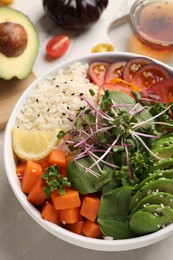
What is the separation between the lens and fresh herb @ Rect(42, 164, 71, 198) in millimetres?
1521

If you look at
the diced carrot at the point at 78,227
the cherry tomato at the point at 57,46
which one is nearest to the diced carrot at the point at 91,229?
the diced carrot at the point at 78,227

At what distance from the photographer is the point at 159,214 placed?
1.47 metres

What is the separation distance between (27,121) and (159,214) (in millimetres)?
608

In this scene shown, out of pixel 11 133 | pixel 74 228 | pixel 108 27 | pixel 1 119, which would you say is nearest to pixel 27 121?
pixel 11 133

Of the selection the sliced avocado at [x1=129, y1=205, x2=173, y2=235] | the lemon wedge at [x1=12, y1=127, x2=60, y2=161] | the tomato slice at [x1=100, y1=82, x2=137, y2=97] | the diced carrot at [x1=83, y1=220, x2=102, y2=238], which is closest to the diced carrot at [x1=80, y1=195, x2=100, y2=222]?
the diced carrot at [x1=83, y1=220, x2=102, y2=238]

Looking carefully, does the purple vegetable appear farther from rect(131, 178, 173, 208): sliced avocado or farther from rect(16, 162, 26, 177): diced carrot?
rect(131, 178, 173, 208): sliced avocado

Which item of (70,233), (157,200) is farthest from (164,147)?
(70,233)

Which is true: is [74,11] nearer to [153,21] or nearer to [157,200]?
[153,21]

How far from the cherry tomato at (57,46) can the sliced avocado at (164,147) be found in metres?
0.84

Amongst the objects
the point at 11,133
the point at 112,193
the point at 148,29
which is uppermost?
the point at 11,133

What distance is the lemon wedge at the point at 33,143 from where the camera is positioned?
5.47ft

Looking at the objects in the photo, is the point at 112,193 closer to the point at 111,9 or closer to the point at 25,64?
the point at 25,64

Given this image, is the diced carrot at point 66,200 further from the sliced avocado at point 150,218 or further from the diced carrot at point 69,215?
the sliced avocado at point 150,218

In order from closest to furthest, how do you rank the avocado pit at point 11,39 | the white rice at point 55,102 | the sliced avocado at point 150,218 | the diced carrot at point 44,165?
the sliced avocado at point 150,218
the diced carrot at point 44,165
the white rice at point 55,102
the avocado pit at point 11,39
